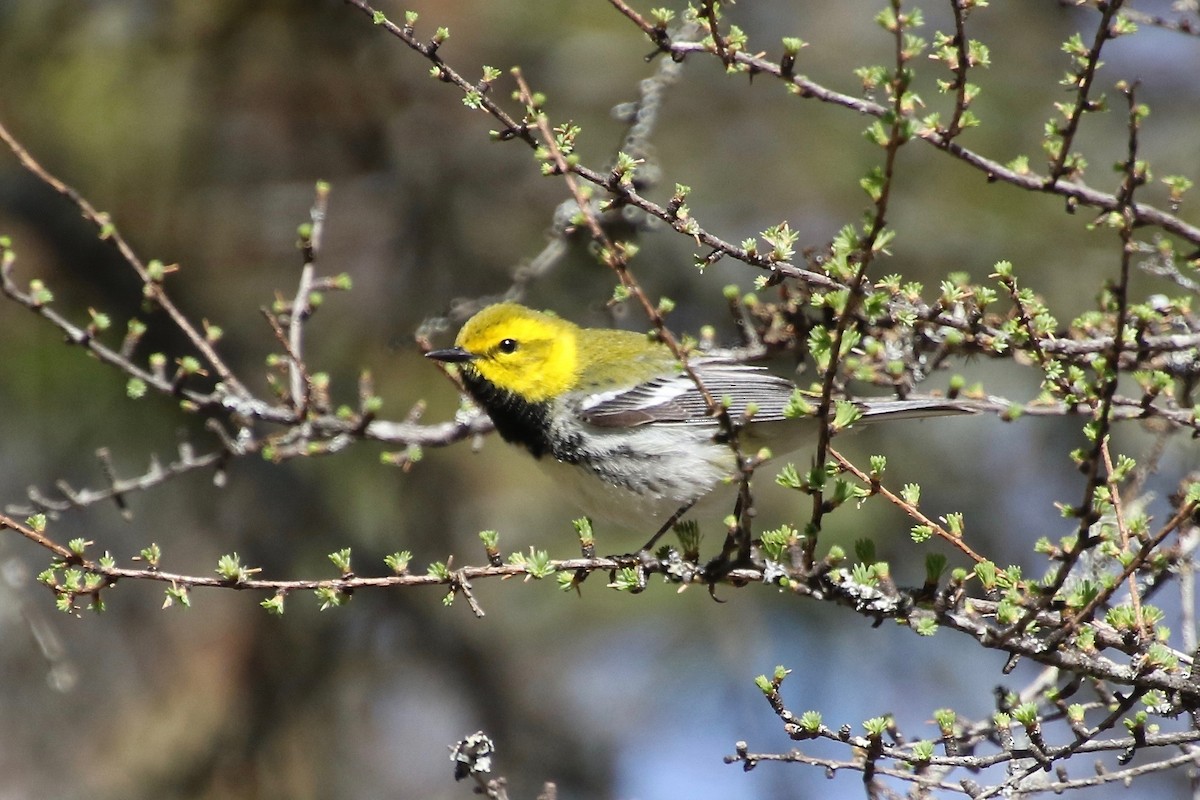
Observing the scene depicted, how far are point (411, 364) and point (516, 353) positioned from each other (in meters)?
3.27

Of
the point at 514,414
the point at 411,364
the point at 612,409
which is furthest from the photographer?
the point at 411,364

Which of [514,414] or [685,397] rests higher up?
[685,397]

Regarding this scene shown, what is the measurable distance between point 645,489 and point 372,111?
4.39 m

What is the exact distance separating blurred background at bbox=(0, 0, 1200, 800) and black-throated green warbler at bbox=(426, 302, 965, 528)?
168 cm

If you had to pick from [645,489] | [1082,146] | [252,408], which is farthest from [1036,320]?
[1082,146]

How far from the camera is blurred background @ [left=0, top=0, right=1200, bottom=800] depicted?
21.8 ft

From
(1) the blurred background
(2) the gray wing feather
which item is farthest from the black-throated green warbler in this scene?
(1) the blurred background

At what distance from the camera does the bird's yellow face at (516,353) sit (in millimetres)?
4273

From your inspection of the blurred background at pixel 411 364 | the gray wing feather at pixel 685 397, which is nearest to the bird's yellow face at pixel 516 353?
the gray wing feather at pixel 685 397

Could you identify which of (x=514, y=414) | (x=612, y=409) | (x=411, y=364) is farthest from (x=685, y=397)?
(x=411, y=364)

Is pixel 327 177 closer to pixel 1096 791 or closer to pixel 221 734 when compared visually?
pixel 221 734

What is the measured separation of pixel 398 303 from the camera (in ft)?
24.2

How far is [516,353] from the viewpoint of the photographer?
432cm

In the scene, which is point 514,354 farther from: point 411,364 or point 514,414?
point 411,364
